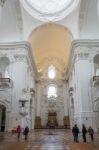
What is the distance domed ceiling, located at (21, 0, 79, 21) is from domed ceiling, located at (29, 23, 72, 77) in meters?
1.07

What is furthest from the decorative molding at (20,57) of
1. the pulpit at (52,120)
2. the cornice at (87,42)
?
the pulpit at (52,120)

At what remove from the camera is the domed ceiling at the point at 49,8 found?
22.8m

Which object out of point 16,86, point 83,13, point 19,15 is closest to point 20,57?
point 16,86

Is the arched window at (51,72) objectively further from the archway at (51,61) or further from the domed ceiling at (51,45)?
the domed ceiling at (51,45)

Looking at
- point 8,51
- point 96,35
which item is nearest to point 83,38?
point 96,35

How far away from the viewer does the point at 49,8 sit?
24.0 meters

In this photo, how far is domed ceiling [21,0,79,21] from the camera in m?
22.8

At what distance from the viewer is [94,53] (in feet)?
69.9

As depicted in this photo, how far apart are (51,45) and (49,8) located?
7002 mm

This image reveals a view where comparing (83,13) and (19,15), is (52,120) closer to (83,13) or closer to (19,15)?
(19,15)

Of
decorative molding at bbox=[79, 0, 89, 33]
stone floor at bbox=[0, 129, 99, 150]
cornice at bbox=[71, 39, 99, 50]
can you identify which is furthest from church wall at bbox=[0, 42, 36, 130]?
stone floor at bbox=[0, 129, 99, 150]

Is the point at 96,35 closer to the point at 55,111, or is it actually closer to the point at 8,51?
the point at 8,51

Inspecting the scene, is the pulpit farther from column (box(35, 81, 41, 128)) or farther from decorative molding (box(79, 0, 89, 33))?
decorative molding (box(79, 0, 89, 33))

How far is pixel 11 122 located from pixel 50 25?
12378mm
